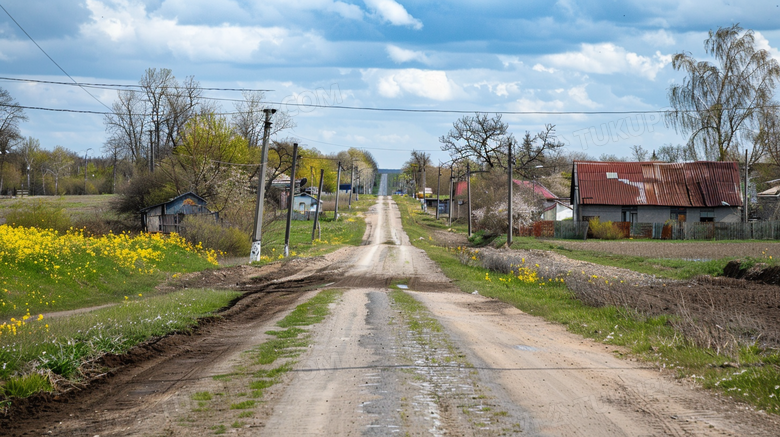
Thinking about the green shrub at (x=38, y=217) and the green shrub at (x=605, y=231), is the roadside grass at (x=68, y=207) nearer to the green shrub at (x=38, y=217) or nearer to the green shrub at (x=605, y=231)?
the green shrub at (x=38, y=217)

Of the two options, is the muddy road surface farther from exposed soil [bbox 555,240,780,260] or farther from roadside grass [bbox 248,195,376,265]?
exposed soil [bbox 555,240,780,260]

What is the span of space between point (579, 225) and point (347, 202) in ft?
181

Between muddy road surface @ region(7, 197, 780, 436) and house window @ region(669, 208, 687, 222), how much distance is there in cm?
5058

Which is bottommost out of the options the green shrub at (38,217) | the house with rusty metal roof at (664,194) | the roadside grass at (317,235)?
the roadside grass at (317,235)

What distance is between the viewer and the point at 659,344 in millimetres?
10328

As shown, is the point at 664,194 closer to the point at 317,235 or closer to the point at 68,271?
→ the point at 317,235

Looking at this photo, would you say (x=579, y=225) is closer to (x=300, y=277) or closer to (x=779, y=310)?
(x=300, y=277)

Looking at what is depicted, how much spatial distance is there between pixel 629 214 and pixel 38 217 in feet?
163

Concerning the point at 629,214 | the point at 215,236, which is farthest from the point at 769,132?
the point at 215,236

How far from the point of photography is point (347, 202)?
104438 mm

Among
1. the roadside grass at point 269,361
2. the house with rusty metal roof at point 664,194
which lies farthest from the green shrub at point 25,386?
the house with rusty metal roof at point 664,194

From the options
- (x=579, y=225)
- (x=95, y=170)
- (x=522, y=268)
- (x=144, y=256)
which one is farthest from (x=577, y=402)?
(x=95, y=170)

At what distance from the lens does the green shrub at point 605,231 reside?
177ft

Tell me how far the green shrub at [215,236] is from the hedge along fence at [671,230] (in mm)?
31156
